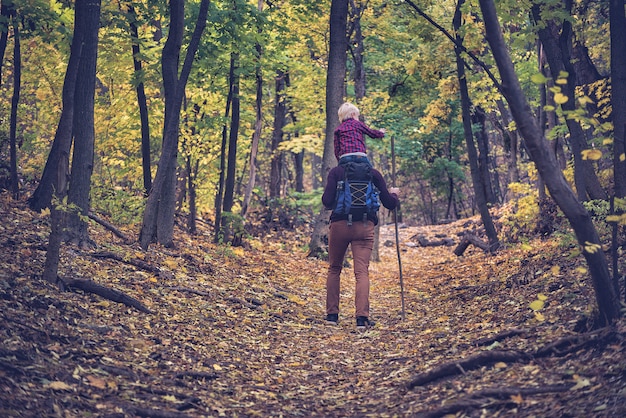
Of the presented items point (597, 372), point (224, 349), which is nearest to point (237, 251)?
point (224, 349)

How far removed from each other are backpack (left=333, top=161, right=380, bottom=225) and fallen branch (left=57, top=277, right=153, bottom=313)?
2.61 m

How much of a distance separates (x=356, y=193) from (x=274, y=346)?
83.8 inches

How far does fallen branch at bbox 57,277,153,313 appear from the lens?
270 inches

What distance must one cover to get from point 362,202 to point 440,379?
3177 millimetres

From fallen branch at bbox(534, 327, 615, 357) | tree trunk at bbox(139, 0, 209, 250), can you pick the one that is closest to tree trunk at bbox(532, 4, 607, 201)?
fallen branch at bbox(534, 327, 615, 357)

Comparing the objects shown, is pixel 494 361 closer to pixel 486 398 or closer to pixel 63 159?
pixel 486 398

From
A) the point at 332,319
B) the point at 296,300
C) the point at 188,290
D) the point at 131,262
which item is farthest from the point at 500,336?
the point at 131,262

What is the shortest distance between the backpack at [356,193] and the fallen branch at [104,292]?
103 inches

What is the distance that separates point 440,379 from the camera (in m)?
5.03

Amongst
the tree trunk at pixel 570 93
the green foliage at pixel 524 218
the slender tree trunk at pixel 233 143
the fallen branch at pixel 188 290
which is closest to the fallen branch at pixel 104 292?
the fallen branch at pixel 188 290

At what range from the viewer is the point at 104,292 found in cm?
692

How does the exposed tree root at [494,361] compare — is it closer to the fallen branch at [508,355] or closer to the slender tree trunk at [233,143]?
the fallen branch at [508,355]

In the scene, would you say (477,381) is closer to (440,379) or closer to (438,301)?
(440,379)

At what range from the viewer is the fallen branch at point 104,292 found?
6.86 metres
